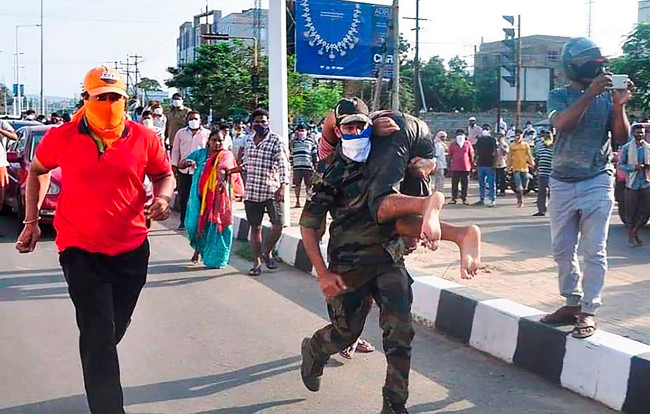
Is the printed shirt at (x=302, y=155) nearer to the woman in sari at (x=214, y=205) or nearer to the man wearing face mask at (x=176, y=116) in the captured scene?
the man wearing face mask at (x=176, y=116)

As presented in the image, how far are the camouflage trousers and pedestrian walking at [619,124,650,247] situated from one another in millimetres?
7914

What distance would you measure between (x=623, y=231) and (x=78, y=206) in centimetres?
1112

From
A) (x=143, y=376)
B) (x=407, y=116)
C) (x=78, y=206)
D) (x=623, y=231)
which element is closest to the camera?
(x=78, y=206)

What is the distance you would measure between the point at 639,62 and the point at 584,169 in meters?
21.3

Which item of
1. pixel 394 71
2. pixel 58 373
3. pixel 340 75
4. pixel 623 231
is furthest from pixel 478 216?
pixel 58 373

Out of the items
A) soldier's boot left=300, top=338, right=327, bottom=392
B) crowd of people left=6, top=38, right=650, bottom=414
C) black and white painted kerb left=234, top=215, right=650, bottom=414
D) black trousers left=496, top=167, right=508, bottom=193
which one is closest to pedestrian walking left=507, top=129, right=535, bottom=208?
black trousers left=496, top=167, right=508, bottom=193

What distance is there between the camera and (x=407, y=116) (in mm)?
4496

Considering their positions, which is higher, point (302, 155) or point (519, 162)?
point (302, 155)

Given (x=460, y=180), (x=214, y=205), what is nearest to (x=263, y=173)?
(x=214, y=205)

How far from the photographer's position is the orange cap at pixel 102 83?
420 centimetres

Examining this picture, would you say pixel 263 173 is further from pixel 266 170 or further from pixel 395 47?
pixel 395 47

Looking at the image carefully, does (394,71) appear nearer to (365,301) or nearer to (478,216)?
(478,216)

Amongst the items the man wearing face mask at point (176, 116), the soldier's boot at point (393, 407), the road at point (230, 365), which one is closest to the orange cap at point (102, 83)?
the road at point (230, 365)

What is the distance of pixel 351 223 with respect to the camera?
4453mm
